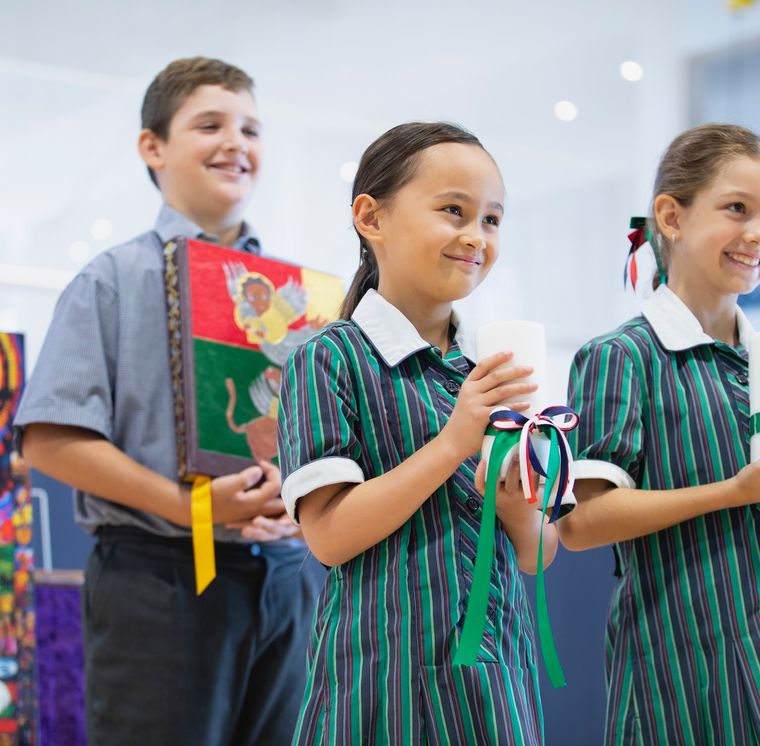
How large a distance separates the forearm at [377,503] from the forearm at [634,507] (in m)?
0.28

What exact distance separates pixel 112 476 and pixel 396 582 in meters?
0.66

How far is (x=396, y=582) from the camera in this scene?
1.29 m

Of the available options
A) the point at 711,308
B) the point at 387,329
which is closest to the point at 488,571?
the point at 387,329

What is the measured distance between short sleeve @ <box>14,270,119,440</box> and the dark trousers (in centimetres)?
20

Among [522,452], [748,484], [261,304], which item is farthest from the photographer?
[261,304]

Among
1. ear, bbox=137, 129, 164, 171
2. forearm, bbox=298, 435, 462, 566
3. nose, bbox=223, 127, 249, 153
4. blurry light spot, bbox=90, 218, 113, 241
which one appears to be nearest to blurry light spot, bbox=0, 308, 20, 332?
blurry light spot, bbox=90, 218, 113, 241

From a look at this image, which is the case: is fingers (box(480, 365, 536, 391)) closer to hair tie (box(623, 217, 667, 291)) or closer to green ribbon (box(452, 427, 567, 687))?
green ribbon (box(452, 427, 567, 687))

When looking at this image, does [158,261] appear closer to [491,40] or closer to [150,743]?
[150,743]

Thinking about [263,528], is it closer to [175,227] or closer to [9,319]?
[175,227]

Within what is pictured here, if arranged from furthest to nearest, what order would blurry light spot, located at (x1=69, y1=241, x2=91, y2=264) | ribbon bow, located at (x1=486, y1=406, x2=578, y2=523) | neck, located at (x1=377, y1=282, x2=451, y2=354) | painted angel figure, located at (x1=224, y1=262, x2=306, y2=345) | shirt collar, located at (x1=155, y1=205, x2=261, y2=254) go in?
blurry light spot, located at (x1=69, y1=241, x2=91, y2=264) → shirt collar, located at (x1=155, y1=205, x2=261, y2=254) → painted angel figure, located at (x1=224, y1=262, x2=306, y2=345) → neck, located at (x1=377, y1=282, x2=451, y2=354) → ribbon bow, located at (x1=486, y1=406, x2=578, y2=523)

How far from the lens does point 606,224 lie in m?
4.93

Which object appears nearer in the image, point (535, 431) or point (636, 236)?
point (535, 431)

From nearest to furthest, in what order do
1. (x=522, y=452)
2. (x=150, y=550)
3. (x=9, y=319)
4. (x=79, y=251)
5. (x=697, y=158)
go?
(x=522, y=452) → (x=697, y=158) → (x=150, y=550) → (x=9, y=319) → (x=79, y=251)

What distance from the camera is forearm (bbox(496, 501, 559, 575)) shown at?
53.2 inches
